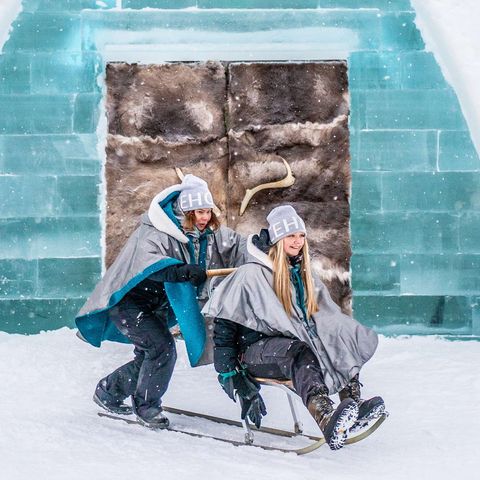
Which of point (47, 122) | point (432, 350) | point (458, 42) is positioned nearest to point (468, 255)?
point (432, 350)

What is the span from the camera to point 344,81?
21.1 ft

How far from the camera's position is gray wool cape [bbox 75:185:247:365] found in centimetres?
464

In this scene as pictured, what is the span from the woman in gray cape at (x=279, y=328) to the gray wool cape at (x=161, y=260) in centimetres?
32

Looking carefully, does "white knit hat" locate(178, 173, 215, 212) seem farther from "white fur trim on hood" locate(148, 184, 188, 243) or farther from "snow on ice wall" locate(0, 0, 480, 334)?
"snow on ice wall" locate(0, 0, 480, 334)

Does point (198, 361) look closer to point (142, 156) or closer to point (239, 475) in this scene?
point (239, 475)

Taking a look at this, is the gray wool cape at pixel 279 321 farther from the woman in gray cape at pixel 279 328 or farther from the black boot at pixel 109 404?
the black boot at pixel 109 404

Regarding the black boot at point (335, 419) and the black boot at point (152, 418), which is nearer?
the black boot at point (335, 419)

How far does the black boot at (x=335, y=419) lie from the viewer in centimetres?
380

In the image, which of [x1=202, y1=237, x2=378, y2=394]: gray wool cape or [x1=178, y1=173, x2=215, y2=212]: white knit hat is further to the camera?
[x1=178, y1=173, x2=215, y2=212]: white knit hat

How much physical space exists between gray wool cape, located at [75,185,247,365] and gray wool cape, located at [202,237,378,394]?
317 millimetres

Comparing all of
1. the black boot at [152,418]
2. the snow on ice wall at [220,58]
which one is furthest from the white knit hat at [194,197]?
the snow on ice wall at [220,58]

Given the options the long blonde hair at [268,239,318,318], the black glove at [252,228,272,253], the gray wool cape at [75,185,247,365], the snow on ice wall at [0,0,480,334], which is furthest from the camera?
the snow on ice wall at [0,0,480,334]

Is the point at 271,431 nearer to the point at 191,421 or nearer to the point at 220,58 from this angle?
the point at 191,421

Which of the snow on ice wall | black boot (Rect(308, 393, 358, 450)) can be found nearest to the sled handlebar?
black boot (Rect(308, 393, 358, 450))
